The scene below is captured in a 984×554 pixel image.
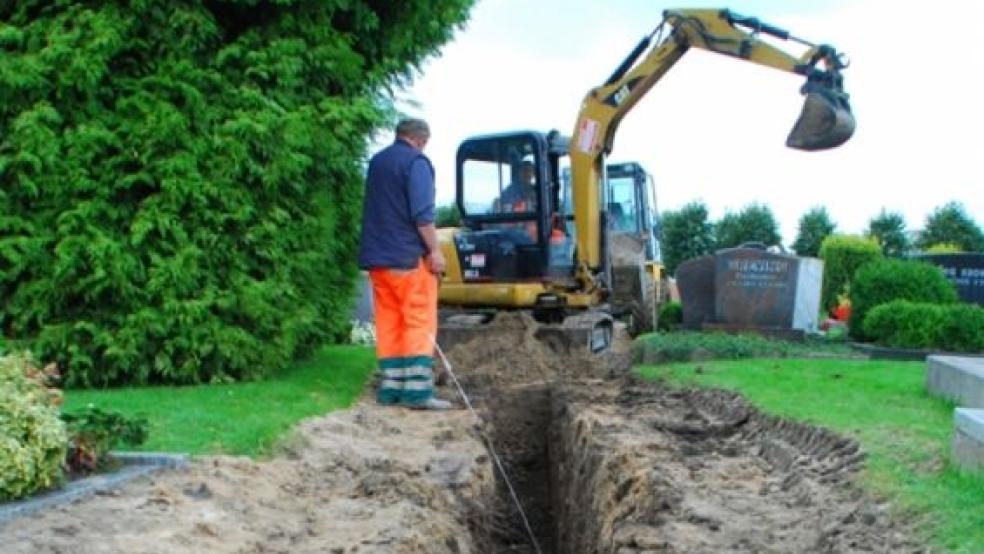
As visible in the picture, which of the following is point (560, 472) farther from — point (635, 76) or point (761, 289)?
point (761, 289)

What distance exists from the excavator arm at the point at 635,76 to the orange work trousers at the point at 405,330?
460cm

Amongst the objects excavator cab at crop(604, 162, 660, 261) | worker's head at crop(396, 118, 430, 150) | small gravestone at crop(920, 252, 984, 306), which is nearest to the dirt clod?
worker's head at crop(396, 118, 430, 150)

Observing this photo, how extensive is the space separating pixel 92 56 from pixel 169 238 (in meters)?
1.43

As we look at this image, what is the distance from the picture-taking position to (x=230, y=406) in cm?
730

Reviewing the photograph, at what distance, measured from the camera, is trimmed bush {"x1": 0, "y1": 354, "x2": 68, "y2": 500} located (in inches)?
174

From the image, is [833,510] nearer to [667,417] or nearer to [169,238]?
[667,417]

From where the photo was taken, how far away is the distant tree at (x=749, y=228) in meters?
39.7

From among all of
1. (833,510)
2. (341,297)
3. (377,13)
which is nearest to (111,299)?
(341,297)

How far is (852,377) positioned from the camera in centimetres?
923

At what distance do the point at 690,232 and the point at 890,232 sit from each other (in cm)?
790

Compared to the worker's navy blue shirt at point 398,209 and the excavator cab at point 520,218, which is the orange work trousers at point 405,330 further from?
the excavator cab at point 520,218

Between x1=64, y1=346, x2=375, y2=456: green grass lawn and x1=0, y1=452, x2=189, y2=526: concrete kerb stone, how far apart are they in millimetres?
406

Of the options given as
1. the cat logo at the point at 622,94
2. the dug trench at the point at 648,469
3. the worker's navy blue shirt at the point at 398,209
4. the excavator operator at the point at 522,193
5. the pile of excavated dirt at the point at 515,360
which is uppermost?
the cat logo at the point at 622,94

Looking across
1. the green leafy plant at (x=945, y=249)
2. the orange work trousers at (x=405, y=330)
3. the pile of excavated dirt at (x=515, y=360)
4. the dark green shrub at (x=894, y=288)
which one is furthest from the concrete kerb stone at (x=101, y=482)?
the green leafy plant at (x=945, y=249)
